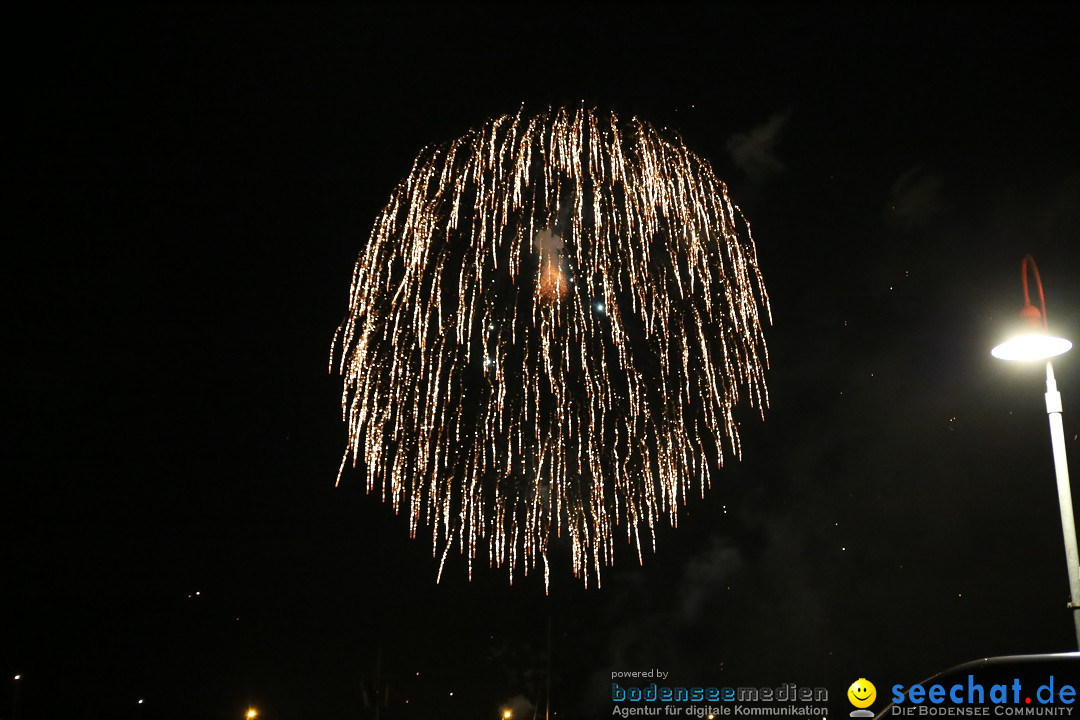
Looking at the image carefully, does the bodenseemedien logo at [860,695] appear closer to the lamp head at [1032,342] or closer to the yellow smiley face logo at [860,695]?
the yellow smiley face logo at [860,695]

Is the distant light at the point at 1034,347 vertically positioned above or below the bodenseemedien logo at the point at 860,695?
above

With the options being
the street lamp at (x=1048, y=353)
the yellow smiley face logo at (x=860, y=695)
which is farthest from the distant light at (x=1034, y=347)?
the yellow smiley face logo at (x=860, y=695)

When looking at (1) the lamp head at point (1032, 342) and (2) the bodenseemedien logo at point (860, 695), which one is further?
(2) the bodenseemedien logo at point (860, 695)

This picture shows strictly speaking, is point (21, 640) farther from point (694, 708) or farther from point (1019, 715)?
point (1019, 715)

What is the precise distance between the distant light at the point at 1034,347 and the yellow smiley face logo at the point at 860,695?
7.62 meters

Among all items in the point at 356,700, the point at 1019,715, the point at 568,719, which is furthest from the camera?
the point at 568,719

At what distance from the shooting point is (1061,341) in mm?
9992

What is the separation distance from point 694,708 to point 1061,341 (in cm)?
1543

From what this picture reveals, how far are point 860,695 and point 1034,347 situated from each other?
8.11m

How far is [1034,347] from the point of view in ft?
33.1

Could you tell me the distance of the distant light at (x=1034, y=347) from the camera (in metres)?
10.0

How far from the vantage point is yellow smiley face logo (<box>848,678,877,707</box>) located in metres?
15.8

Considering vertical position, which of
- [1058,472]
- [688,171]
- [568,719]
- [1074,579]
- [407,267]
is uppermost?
[688,171]

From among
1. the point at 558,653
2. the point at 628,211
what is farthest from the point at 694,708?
the point at 558,653
